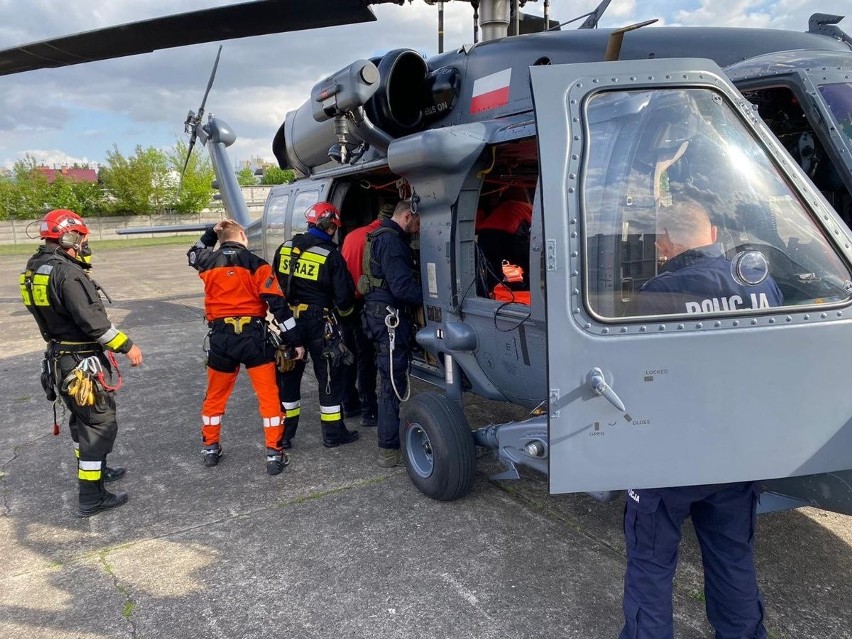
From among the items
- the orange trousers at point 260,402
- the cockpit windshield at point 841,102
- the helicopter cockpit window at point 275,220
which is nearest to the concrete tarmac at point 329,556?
the orange trousers at point 260,402

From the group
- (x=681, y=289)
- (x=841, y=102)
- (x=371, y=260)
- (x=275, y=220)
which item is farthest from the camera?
(x=275, y=220)

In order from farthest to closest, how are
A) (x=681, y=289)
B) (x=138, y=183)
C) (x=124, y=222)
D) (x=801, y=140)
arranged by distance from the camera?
1. (x=138, y=183)
2. (x=124, y=222)
3. (x=801, y=140)
4. (x=681, y=289)

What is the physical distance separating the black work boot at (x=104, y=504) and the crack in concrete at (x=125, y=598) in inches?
22.3

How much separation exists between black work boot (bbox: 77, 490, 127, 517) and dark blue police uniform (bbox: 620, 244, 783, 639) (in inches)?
120

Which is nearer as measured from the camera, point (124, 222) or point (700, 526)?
point (700, 526)

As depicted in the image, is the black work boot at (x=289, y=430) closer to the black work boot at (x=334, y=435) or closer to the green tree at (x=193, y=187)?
the black work boot at (x=334, y=435)

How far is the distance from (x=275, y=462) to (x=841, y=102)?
375 centimetres

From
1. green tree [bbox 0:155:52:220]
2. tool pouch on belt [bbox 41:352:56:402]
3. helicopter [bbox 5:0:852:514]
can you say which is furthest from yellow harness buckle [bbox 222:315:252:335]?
green tree [bbox 0:155:52:220]

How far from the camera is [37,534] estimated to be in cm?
346

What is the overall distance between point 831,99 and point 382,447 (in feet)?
10.6

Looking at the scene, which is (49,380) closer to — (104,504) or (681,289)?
(104,504)

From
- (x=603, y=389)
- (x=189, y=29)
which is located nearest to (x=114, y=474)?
(x=189, y=29)

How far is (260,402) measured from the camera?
419cm

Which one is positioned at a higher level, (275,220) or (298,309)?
(275,220)
